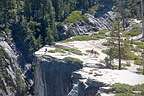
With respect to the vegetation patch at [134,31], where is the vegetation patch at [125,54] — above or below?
below

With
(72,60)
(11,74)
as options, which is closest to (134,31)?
(72,60)

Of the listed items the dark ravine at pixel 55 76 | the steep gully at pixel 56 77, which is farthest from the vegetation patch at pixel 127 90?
the dark ravine at pixel 55 76

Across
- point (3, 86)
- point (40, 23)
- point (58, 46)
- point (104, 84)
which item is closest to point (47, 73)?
point (58, 46)

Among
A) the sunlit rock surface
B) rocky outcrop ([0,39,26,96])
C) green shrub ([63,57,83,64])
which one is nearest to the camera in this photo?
the sunlit rock surface

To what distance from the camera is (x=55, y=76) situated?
64688 mm

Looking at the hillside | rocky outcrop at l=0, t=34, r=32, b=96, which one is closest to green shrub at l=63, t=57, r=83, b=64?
the hillside

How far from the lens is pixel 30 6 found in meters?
124

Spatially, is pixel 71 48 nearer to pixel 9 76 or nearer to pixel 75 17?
pixel 9 76

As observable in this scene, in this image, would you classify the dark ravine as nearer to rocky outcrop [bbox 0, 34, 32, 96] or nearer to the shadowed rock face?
the shadowed rock face

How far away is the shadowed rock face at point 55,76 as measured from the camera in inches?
2427

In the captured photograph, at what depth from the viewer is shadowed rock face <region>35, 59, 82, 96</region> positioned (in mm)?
61634

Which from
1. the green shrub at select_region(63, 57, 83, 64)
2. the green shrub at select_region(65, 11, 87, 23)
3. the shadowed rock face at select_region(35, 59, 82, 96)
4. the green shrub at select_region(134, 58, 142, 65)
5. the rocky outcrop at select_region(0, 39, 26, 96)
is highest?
the green shrub at select_region(65, 11, 87, 23)

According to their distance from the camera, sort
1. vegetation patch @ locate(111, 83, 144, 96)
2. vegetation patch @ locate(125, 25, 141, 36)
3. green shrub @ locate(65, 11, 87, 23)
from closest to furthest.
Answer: vegetation patch @ locate(111, 83, 144, 96) → vegetation patch @ locate(125, 25, 141, 36) → green shrub @ locate(65, 11, 87, 23)

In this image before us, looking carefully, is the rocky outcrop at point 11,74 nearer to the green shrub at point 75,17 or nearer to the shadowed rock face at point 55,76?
the green shrub at point 75,17
